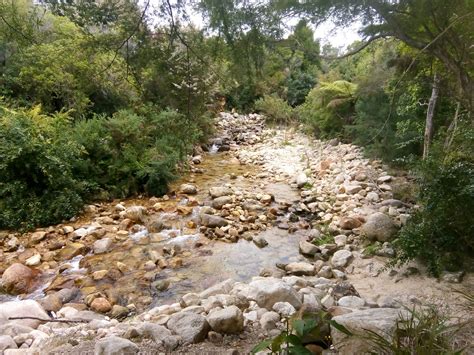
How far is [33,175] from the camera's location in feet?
19.5

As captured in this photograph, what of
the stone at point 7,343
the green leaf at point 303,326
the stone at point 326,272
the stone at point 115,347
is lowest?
the stone at point 326,272

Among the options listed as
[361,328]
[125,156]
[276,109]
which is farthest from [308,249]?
[276,109]

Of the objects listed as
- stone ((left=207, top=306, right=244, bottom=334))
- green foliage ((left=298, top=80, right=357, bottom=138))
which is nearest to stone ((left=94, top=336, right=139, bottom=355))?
stone ((left=207, top=306, right=244, bottom=334))

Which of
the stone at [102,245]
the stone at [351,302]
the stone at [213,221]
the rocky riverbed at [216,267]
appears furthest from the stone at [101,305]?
the stone at [351,302]

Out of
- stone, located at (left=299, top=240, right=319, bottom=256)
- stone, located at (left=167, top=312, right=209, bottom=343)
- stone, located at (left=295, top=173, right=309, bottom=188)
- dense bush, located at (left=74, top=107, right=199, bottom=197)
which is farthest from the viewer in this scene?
stone, located at (left=295, top=173, right=309, bottom=188)

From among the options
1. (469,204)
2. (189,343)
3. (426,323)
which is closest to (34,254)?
(189,343)

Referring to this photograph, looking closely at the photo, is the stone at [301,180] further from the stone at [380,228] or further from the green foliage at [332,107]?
the stone at [380,228]

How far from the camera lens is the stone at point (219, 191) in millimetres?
→ 7364

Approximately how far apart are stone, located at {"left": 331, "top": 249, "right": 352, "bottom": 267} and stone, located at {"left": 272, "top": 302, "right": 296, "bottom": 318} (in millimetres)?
1762

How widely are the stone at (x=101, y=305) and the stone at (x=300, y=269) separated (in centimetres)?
230

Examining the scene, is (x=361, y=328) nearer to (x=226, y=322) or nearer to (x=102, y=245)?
(x=226, y=322)

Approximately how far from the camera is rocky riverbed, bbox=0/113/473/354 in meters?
2.75

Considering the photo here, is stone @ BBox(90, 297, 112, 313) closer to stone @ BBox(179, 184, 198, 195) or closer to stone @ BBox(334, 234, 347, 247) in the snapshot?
stone @ BBox(334, 234, 347, 247)

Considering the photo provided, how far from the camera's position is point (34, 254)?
197 inches
